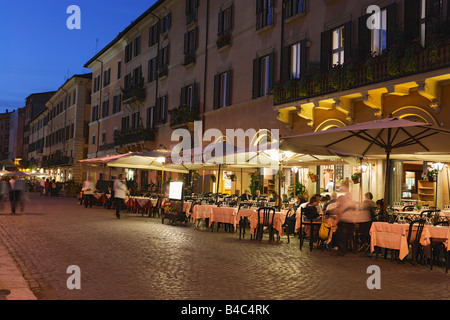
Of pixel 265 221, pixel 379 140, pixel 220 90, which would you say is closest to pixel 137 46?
pixel 220 90

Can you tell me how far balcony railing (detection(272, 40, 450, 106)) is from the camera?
1355cm

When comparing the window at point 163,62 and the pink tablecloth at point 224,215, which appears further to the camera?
the window at point 163,62

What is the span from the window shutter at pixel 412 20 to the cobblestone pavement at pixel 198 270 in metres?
7.40

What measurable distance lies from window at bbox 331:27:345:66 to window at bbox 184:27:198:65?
38.5ft

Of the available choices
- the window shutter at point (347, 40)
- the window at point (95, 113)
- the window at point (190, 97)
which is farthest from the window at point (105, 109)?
the window shutter at point (347, 40)

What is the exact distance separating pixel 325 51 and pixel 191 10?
13.4m

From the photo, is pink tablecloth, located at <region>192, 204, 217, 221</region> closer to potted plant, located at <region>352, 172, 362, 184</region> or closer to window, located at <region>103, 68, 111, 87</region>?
potted plant, located at <region>352, 172, 362, 184</region>

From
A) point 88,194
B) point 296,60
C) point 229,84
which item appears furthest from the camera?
point 88,194

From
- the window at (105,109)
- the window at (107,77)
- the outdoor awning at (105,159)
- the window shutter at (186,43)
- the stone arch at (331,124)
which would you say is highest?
the window at (107,77)

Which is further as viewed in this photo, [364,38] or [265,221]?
[364,38]

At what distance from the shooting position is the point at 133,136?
3581 cm

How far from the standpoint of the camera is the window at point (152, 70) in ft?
113

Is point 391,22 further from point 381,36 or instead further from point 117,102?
point 117,102

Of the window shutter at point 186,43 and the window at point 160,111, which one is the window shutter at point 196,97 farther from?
the window at point 160,111
